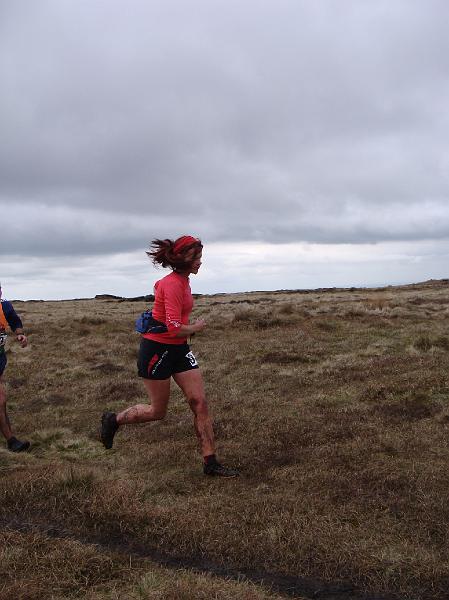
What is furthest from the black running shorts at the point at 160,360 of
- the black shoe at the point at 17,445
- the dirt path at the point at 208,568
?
the black shoe at the point at 17,445

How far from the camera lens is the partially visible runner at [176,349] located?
6793 mm

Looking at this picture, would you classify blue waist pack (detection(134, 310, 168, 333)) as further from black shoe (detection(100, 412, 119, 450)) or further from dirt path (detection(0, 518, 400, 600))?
dirt path (detection(0, 518, 400, 600))

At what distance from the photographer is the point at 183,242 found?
6840mm

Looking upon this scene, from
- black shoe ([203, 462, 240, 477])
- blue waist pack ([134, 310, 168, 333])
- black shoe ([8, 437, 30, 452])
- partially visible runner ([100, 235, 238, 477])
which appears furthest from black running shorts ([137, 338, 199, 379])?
black shoe ([8, 437, 30, 452])

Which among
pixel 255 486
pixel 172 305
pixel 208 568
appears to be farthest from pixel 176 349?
pixel 208 568

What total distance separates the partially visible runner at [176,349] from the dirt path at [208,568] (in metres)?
1.92

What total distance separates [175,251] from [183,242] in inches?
6.1

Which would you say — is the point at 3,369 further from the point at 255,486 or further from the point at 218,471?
the point at 255,486

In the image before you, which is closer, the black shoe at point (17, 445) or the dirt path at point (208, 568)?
the dirt path at point (208, 568)

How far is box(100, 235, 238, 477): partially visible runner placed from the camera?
6.79m

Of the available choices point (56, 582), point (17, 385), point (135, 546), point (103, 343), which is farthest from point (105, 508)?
point (103, 343)

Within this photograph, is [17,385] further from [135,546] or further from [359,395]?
[135,546]

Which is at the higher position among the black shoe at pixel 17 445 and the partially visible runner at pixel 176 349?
the partially visible runner at pixel 176 349

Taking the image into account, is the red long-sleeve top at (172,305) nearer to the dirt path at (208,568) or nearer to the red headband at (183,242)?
the red headband at (183,242)
